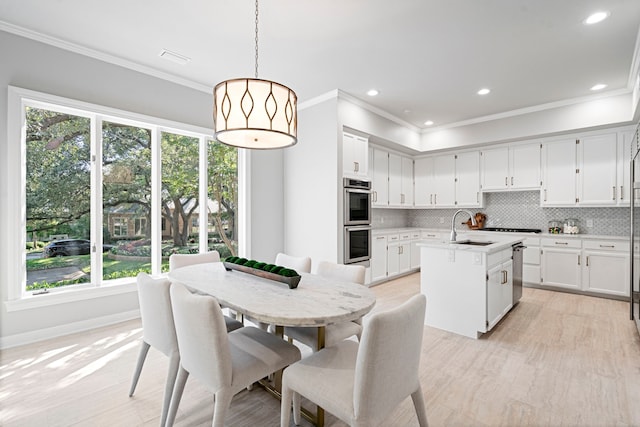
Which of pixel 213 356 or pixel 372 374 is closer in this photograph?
pixel 372 374

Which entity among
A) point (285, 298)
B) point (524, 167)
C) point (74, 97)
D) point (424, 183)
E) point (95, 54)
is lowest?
point (285, 298)

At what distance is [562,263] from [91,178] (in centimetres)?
626

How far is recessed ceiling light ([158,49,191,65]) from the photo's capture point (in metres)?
3.13

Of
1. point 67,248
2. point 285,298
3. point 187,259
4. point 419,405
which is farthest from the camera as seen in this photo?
point 67,248

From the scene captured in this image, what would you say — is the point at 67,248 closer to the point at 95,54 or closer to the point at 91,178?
the point at 91,178

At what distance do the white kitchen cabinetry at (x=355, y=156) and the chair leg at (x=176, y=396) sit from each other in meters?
3.20

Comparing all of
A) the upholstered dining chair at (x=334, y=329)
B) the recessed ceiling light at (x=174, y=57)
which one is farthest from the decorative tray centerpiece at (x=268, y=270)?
the recessed ceiling light at (x=174, y=57)

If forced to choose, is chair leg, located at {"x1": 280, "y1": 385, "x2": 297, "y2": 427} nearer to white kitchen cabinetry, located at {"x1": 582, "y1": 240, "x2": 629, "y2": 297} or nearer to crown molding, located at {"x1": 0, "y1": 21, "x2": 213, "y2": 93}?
crown molding, located at {"x1": 0, "y1": 21, "x2": 213, "y2": 93}

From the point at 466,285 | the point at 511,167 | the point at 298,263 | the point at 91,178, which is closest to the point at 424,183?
the point at 511,167

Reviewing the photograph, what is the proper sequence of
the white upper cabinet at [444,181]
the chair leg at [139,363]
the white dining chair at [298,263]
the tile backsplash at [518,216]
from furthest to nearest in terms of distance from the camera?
the white upper cabinet at [444,181] < the tile backsplash at [518,216] < the white dining chair at [298,263] < the chair leg at [139,363]

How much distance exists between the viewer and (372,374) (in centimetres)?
116

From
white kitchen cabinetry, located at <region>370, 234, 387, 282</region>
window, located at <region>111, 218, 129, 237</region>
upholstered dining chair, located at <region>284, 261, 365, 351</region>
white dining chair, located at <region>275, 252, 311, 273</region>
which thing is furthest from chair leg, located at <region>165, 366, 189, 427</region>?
white kitchen cabinetry, located at <region>370, 234, 387, 282</region>

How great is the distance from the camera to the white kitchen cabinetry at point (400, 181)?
5.68 metres

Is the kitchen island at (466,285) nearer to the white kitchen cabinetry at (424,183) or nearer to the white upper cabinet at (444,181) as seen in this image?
the white upper cabinet at (444,181)
